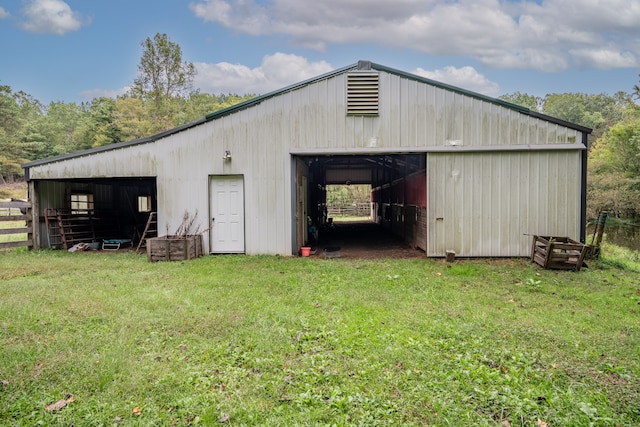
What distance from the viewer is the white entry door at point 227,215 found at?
28.0ft

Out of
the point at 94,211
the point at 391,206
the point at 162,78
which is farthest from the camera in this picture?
the point at 162,78

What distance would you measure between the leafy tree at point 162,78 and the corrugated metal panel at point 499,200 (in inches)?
944

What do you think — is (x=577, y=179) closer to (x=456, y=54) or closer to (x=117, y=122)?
(x=456, y=54)

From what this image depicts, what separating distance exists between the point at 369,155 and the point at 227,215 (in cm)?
383

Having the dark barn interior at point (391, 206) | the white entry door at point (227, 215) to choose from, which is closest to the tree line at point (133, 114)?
the dark barn interior at point (391, 206)

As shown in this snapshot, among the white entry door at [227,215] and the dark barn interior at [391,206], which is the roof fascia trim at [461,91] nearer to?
the dark barn interior at [391,206]

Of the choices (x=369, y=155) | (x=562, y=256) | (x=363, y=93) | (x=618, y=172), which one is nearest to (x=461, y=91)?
(x=363, y=93)

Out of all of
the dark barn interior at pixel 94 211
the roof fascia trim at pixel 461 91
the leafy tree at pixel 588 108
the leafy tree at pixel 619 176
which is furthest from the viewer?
the leafy tree at pixel 588 108

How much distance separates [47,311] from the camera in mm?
4152

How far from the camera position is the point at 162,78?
2573 cm

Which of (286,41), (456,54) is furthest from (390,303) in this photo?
(456,54)

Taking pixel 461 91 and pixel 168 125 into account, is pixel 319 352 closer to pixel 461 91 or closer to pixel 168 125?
pixel 461 91

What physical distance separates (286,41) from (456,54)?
46.8ft

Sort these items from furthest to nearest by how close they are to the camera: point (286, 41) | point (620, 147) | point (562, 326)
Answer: point (620, 147) < point (286, 41) < point (562, 326)
